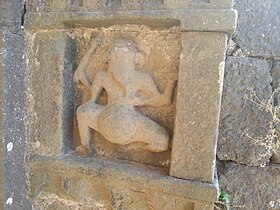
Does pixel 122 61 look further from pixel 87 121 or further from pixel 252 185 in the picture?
pixel 252 185

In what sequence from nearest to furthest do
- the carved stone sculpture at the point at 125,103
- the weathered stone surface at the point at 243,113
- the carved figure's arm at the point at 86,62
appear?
the carved stone sculpture at the point at 125,103 < the carved figure's arm at the point at 86,62 < the weathered stone surface at the point at 243,113

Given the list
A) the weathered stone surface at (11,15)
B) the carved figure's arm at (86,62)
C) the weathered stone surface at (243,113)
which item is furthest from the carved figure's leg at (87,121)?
the weathered stone surface at (243,113)

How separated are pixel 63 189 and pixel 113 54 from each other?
0.70 metres

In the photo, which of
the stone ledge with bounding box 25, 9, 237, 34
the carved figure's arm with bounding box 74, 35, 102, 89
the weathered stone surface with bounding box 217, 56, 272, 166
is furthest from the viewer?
the weathered stone surface with bounding box 217, 56, 272, 166

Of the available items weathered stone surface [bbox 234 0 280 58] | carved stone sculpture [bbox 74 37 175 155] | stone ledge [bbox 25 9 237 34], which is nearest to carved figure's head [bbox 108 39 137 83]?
carved stone sculpture [bbox 74 37 175 155]

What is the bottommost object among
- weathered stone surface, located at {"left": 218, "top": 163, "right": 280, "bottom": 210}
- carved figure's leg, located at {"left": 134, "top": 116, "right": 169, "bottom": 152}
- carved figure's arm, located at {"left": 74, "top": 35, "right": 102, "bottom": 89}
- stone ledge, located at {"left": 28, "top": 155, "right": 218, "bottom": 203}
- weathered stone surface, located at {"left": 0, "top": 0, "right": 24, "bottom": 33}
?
weathered stone surface, located at {"left": 218, "top": 163, "right": 280, "bottom": 210}

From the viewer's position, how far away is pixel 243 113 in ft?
5.60

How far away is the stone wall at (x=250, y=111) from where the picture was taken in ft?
5.60

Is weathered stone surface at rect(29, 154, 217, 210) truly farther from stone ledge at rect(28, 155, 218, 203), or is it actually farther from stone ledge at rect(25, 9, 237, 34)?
stone ledge at rect(25, 9, 237, 34)

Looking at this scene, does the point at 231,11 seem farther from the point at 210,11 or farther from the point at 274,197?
the point at 274,197

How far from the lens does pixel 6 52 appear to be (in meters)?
1.43

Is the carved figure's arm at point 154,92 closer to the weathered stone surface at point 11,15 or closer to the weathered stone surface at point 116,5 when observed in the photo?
the weathered stone surface at point 116,5

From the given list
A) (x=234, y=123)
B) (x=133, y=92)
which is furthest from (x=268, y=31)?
(x=133, y=92)

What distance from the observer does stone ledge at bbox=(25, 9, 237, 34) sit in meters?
1.26
